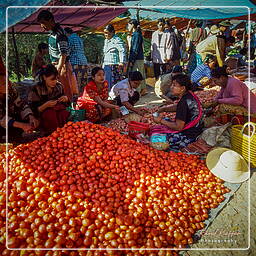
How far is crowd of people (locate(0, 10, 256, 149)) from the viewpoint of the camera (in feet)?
9.90

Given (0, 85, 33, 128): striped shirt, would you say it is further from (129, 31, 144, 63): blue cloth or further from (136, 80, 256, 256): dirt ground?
(129, 31, 144, 63): blue cloth

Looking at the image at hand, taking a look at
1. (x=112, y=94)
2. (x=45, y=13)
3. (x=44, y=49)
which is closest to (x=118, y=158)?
(x=112, y=94)

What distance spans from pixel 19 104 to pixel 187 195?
8.63ft

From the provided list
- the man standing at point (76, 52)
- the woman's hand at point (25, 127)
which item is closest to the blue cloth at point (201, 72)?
the man standing at point (76, 52)

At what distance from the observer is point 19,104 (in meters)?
3.38

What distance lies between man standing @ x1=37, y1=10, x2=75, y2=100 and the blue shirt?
0.70 meters

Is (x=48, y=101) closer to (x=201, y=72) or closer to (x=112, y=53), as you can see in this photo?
(x=112, y=53)

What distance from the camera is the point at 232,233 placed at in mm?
1935

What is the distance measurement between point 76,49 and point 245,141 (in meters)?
4.01

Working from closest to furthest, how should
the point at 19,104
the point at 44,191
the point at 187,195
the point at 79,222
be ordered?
the point at 79,222 < the point at 44,191 < the point at 187,195 < the point at 19,104

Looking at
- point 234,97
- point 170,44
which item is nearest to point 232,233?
point 234,97

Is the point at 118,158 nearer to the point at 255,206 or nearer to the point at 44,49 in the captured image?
the point at 255,206

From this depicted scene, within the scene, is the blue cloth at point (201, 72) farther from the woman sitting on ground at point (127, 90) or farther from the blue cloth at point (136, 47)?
the woman sitting on ground at point (127, 90)

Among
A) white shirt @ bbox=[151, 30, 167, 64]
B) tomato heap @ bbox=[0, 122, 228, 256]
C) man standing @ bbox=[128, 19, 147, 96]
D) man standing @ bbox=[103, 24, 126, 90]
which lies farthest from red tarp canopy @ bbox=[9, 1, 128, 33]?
tomato heap @ bbox=[0, 122, 228, 256]
